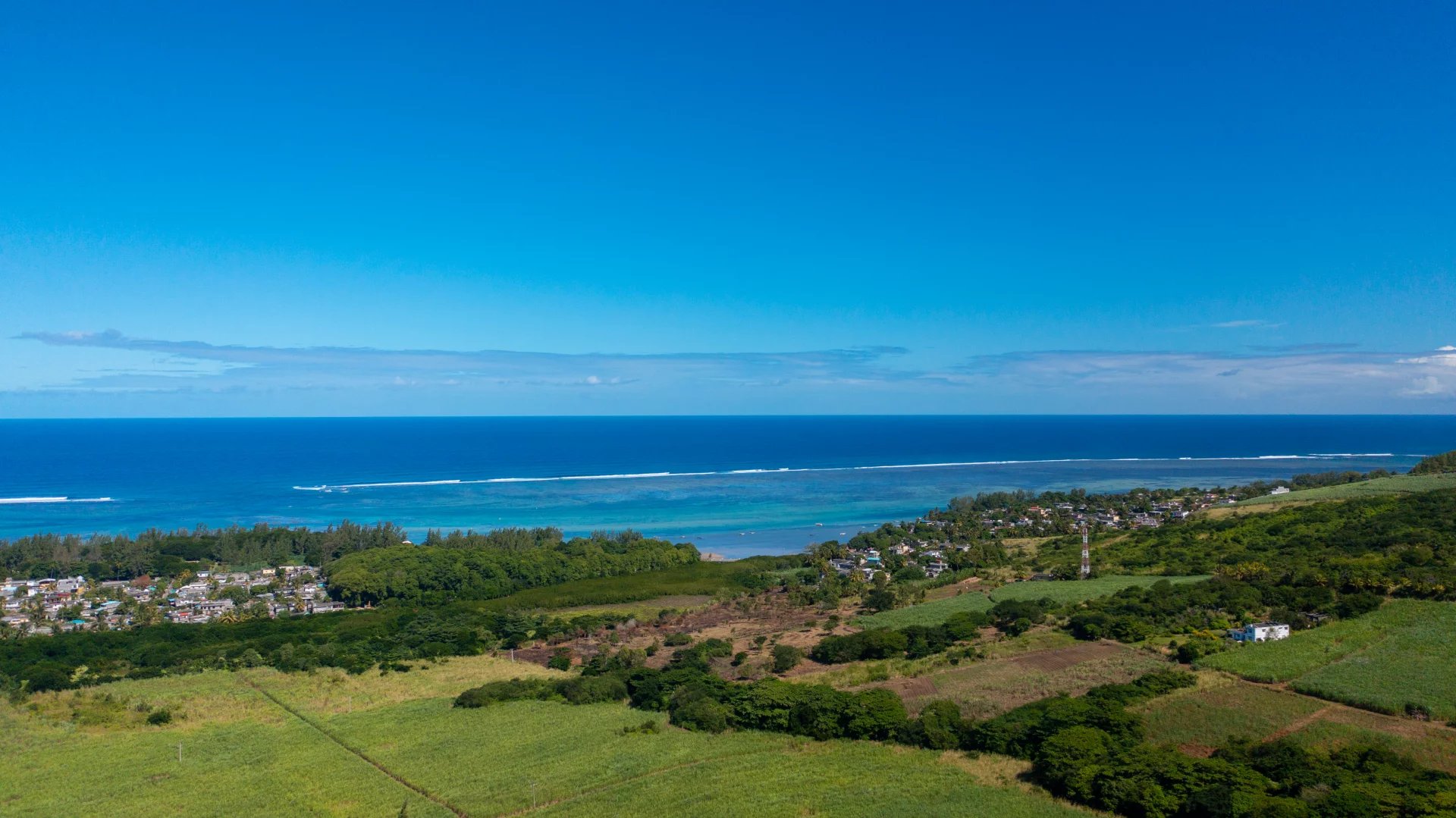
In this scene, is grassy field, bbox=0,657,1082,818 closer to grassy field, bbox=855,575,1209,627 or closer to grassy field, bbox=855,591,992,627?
grassy field, bbox=855,591,992,627

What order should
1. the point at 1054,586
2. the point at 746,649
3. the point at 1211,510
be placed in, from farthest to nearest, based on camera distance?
the point at 1211,510 → the point at 1054,586 → the point at 746,649

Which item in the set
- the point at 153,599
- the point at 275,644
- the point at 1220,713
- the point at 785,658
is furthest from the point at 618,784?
the point at 153,599

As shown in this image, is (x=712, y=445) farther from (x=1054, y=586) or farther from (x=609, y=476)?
(x=1054, y=586)

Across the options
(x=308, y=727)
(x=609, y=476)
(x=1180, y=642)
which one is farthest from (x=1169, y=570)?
(x=609, y=476)


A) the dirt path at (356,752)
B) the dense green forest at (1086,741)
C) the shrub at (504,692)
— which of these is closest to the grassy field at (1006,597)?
the dense green forest at (1086,741)

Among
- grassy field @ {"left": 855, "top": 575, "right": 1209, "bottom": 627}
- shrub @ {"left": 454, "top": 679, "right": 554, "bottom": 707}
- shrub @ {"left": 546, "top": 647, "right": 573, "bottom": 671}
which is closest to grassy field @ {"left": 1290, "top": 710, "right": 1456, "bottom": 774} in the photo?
grassy field @ {"left": 855, "top": 575, "right": 1209, "bottom": 627}

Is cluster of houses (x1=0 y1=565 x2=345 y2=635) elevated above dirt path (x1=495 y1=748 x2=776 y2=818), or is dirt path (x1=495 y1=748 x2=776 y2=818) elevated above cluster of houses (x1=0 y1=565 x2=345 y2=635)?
dirt path (x1=495 y1=748 x2=776 y2=818)
